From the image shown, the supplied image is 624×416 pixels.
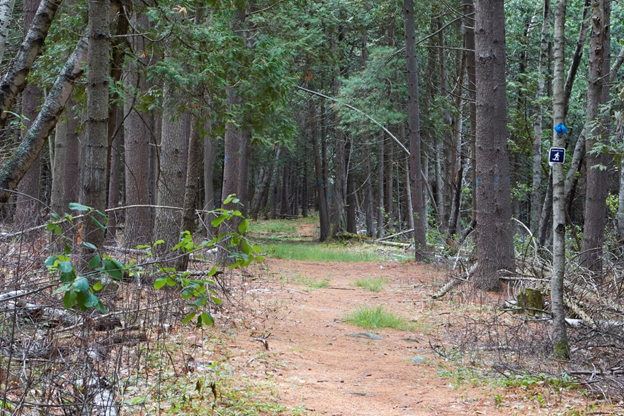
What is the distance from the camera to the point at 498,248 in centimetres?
1032

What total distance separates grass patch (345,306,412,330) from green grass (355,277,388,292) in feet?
9.86

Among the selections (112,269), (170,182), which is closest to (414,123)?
(170,182)

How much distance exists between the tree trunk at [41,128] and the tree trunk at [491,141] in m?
7.67

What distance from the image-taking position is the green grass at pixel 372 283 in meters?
12.3

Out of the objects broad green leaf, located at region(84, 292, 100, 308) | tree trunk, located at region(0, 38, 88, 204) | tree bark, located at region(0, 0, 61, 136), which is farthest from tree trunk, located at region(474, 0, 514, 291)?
broad green leaf, located at region(84, 292, 100, 308)

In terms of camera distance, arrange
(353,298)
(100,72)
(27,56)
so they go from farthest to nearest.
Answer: (353,298) < (100,72) < (27,56)

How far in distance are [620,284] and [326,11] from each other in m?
15.5

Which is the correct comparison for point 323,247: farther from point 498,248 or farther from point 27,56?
point 27,56

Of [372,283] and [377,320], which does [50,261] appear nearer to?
[377,320]

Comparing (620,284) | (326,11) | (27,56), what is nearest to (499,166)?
(620,284)

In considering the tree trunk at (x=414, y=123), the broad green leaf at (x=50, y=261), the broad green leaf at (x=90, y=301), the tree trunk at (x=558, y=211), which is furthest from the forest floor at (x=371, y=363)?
the tree trunk at (x=414, y=123)

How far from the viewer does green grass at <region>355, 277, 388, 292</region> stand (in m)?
12.3

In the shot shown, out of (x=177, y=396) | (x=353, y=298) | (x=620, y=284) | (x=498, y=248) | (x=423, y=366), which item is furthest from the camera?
(x=353, y=298)

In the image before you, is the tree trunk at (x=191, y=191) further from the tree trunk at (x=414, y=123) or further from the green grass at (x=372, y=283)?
the tree trunk at (x=414, y=123)
